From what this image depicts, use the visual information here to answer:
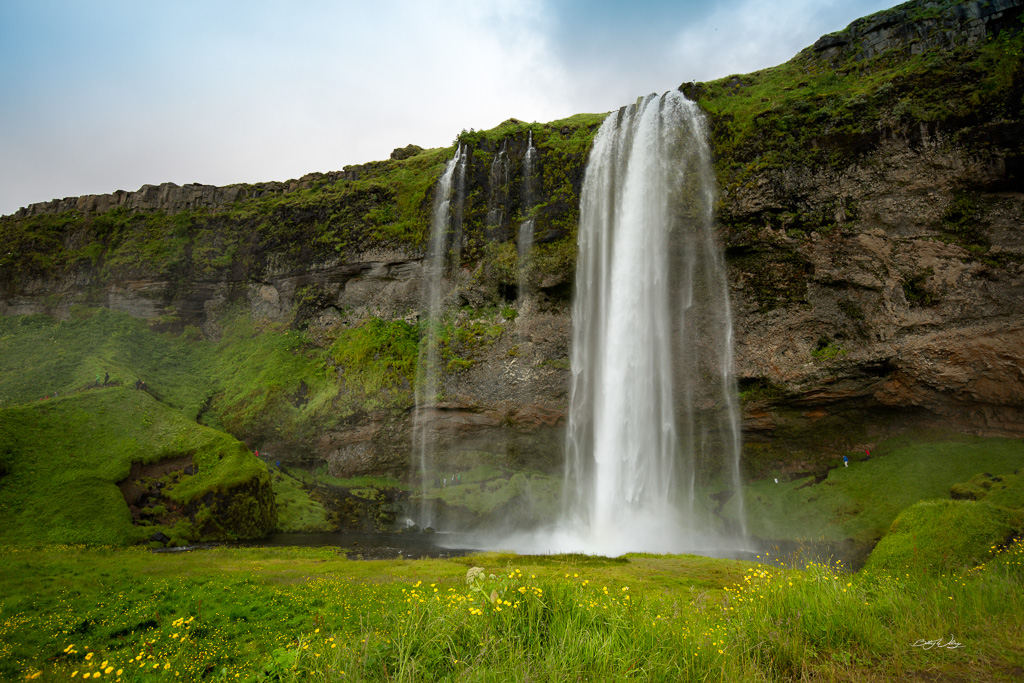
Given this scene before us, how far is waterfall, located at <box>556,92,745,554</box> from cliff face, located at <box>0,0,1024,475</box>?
1.27 metres

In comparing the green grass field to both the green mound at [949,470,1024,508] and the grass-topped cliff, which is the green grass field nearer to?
the green mound at [949,470,1024,508]

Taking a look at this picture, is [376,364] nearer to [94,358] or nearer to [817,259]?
[94,358]

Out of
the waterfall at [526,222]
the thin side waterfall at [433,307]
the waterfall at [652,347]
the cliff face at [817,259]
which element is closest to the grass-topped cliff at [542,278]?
the cliff face at [817,259]

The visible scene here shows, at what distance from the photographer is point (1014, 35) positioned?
24422 millimetres

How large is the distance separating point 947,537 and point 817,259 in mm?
15561

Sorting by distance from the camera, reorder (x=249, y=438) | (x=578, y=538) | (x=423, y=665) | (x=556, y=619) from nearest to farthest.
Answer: (x=423, y=665) → (x=556, y=619) → (x=578, y=538) → (x=249, y=438)

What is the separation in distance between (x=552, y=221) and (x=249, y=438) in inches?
1078

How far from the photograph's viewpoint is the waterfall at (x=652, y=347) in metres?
27.9

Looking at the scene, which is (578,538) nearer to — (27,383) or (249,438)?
(249,438)

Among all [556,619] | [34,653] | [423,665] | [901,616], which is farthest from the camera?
[34,653]

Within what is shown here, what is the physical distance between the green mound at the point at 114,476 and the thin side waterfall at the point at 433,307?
10249 millimetres

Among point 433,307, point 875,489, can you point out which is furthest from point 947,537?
point 433,307

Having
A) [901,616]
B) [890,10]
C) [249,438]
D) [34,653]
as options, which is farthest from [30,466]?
[890,10]

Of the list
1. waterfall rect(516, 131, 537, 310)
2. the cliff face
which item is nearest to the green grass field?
the cliff face
